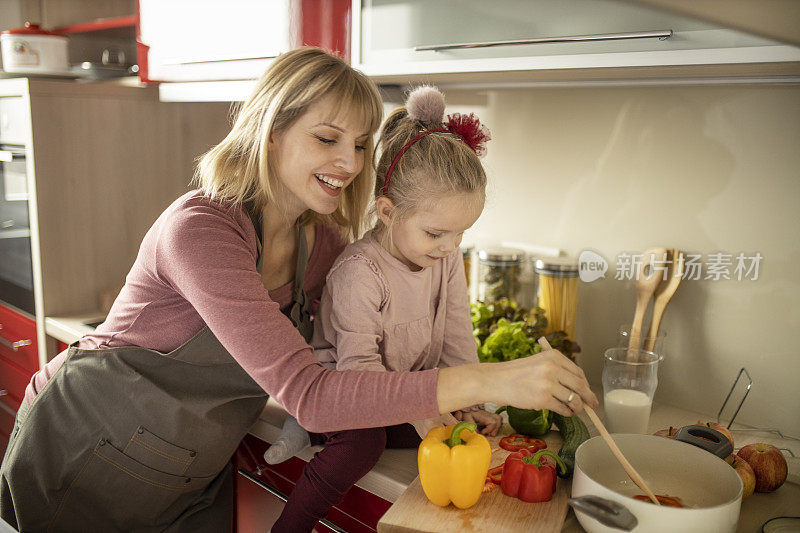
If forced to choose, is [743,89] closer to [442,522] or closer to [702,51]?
[702,51]

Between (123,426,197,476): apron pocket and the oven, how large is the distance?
38.9 inches

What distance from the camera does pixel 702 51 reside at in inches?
37.7

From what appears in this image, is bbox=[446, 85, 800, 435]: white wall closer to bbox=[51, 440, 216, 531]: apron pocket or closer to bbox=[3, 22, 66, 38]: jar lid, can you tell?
bbox=[51, 440, 216, 531]: apron pocket

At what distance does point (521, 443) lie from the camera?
1.18m

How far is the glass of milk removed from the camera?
124cm

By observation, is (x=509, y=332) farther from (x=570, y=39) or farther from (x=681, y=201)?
(x=570, y=39)

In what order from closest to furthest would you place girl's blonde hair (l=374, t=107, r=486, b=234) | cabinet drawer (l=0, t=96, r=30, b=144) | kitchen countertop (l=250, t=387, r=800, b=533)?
kitchen countertop (l=250, t=387, r=800, b=533) < girl's blonde hair (l=374, t=107, r=486, b=234) < cabinet drawer (l=0, t=96, r=30, b=144)

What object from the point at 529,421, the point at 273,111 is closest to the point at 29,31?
the point at 273,111

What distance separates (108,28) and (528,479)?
6.28 ft

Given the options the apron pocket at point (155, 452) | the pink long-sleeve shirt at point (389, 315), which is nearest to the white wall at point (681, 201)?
the pink long-sleeve shirt at point (389, 315)

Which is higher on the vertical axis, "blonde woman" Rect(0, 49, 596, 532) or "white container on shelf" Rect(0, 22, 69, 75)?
"white container on shelf" Rect(0, 22, 69, 75)

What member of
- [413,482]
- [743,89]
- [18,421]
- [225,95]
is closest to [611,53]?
[743,89]

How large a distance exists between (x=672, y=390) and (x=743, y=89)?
0.62 metres

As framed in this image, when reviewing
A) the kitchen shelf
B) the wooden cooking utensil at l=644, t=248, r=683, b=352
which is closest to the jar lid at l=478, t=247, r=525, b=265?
the wooden cooking utensil at l=644, t=248, r=683, b=352
